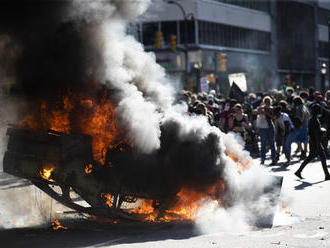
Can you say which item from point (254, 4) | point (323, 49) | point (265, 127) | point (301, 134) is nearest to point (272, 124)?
point (265, 127)

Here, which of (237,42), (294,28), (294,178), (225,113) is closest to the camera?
(294,178)

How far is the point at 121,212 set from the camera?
8469mm

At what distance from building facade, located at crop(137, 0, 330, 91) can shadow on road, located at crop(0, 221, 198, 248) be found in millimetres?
32023

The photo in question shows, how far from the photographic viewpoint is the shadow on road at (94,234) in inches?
296

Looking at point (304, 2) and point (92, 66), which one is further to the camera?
point (304, 2)

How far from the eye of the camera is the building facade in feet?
169

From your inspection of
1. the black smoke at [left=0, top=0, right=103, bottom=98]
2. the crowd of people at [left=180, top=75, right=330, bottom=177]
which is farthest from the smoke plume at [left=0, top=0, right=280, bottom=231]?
the crowd of people at [left=180, top=75, right=330, bottom=177]

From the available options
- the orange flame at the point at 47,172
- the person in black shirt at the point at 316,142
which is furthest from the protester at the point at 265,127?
the orange flame at the point at 47,172

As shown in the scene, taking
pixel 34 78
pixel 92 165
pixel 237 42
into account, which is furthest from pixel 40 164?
pixel 237 42

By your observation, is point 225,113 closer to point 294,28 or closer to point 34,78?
point 34,78

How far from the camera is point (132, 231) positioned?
8.22 metres

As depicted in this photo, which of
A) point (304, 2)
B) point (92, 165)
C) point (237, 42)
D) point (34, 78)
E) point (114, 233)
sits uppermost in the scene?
point (304, 2)

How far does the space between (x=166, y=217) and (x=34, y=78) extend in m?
2.48

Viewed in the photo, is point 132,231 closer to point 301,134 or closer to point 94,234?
point 94,234
